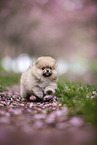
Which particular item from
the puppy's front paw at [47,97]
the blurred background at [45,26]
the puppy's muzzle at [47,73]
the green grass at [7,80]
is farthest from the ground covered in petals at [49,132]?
the blurred background at [45,26]

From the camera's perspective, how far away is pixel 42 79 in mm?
3926

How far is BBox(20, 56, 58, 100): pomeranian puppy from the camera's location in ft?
12.6

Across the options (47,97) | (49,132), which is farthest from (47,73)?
(49,132)

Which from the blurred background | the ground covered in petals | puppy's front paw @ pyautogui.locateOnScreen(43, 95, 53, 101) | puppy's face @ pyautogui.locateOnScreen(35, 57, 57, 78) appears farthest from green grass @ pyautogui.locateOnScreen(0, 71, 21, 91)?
the ground covered in petals

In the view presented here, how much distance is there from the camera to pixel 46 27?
1545 cm

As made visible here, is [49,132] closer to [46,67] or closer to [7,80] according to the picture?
[46,67]

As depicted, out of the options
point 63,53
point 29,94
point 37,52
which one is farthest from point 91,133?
point 63,53

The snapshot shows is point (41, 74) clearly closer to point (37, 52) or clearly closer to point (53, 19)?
point (53, 19)

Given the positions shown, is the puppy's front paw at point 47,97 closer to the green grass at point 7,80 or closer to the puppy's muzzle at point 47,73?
the puppy's muzzle at point 47,73

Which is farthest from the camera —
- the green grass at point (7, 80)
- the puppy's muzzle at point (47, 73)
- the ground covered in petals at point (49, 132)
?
the green grass at point (7, 80)

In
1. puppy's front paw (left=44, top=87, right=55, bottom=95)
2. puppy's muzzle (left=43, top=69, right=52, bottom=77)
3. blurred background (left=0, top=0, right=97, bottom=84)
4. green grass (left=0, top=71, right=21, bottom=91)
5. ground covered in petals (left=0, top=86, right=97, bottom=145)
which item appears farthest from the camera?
blurred background (left=0, top=0, right=97, bottom=84)

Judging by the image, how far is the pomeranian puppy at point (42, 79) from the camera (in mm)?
3842

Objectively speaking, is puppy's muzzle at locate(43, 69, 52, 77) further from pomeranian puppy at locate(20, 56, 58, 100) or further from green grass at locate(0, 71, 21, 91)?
green grass at locate(0, 71, 21, 91)

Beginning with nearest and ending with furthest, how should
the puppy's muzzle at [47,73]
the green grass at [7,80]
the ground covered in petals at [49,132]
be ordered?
1. the ground covered in petals at [49,132]
2. the puppy's muzzle at [47,73]
3. the green grass at [7,80]
